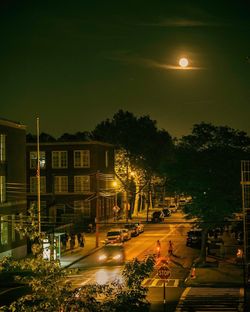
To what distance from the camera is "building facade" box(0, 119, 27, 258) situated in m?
49.6

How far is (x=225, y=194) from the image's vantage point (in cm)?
4362

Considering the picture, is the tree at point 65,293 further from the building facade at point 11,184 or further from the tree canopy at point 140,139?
the tree canopy at point 140,139

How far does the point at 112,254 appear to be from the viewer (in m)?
52.9

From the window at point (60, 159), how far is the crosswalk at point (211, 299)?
46.6 metres

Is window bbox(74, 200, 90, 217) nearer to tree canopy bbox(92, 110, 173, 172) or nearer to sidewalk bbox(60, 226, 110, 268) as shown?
sidewalk bbox(60, 226, 110, 268)

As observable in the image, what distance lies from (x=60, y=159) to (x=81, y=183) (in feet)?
14.1

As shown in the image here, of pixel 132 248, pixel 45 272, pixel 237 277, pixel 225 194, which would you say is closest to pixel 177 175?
pixel 225 194

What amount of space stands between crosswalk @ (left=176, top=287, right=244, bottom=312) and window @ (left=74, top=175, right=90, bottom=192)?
147ft

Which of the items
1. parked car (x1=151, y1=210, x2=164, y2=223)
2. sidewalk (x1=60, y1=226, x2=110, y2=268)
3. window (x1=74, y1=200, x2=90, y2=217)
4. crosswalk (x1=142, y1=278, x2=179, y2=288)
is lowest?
crosswalk (x1=142, y1=278, x2=179, y2=288)

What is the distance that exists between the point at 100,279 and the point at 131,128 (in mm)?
68139

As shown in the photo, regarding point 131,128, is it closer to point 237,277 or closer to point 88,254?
point 88,254

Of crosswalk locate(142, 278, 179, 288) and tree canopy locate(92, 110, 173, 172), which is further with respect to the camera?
tree canopy locate(92, 110, 173, 172)

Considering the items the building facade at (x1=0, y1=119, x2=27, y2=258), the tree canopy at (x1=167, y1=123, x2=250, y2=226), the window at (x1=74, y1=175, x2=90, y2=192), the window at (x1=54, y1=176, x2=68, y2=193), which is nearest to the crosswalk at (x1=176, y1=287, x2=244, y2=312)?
the tree canopy at (x1=167, y1=123, x2=250, y2=226)

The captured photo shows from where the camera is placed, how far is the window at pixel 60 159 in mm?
79375
